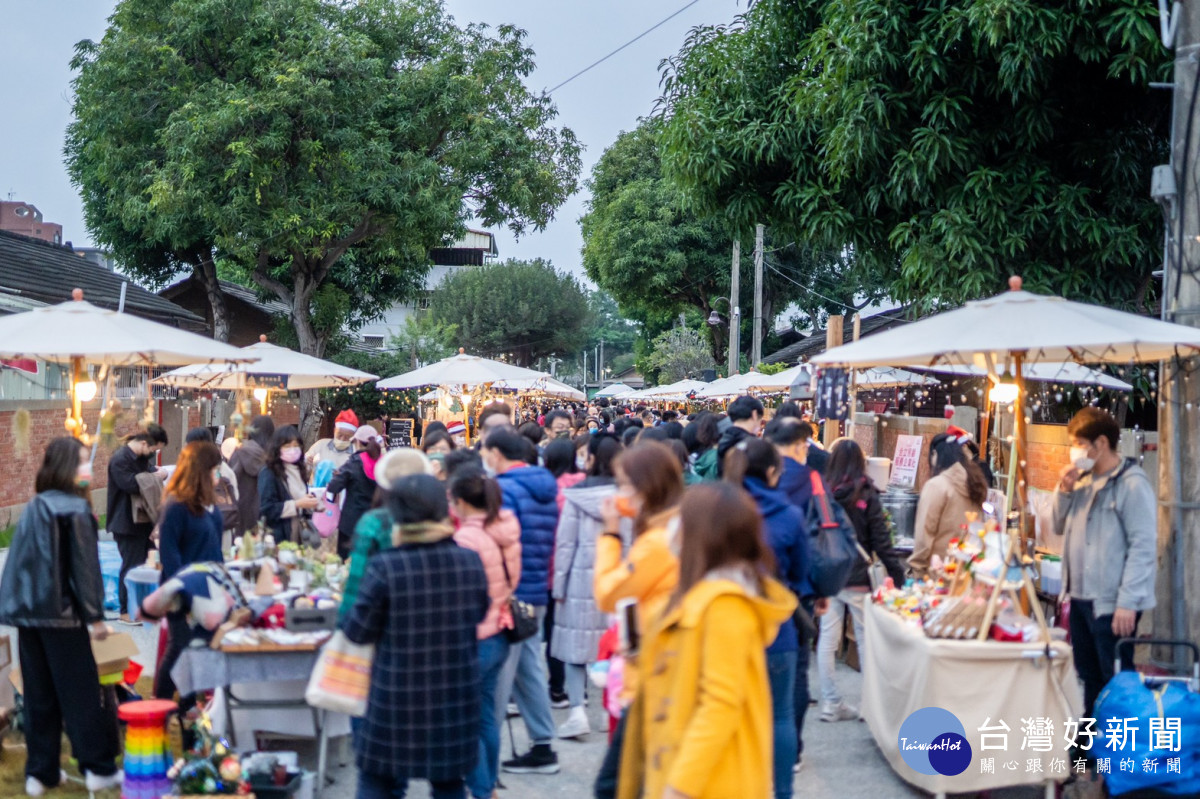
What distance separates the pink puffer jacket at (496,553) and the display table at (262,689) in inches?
41.2

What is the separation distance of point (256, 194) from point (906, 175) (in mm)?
15581

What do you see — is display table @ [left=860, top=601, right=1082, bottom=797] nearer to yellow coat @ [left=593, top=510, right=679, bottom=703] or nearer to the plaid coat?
yellow coat @ [left=593, top=510, right=679, bottom=703]

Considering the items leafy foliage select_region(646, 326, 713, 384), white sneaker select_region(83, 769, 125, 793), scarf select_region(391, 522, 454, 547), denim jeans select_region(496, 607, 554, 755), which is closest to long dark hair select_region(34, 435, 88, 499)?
white sneaker select_region(83, 769, 125, 793)

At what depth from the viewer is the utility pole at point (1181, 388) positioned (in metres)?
5.98

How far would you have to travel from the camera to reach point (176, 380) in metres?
13.5

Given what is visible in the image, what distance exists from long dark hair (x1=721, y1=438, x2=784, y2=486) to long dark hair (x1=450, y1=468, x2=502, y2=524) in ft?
3.62

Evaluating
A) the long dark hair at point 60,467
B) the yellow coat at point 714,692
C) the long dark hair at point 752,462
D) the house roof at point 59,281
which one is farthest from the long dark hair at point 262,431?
the house roof at point 59,281

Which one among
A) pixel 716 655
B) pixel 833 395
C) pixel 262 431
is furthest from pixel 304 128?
pixel 716 655

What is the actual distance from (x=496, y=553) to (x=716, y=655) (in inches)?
89.1

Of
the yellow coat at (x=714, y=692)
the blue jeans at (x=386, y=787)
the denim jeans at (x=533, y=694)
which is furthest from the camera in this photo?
the denim jeans at (x=533, y=694)

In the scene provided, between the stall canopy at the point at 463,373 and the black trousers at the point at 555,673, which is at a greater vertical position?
the stall canopy at the point at 463,373

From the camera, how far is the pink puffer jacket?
5.02 m

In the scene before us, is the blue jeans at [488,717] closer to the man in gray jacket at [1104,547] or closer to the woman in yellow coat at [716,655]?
the woman in yellow coat at [716,655]

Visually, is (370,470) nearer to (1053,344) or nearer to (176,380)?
(1053,344)
